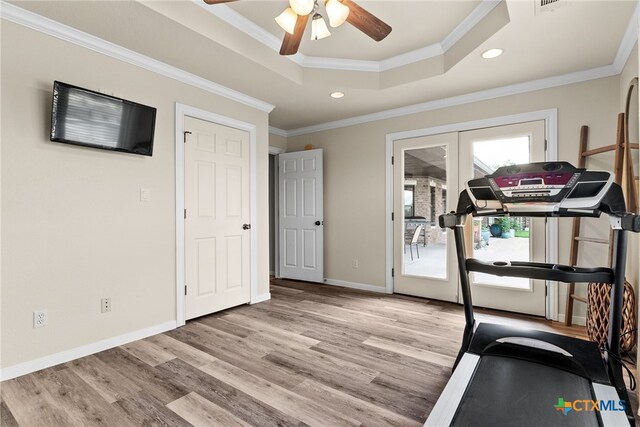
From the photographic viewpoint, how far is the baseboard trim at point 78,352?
2137mm

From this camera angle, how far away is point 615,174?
8.59 feet

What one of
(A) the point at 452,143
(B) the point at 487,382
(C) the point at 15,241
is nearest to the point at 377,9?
(A) the point at 452,143

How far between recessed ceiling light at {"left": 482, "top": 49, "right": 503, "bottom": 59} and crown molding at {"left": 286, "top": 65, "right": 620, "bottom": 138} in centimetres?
84

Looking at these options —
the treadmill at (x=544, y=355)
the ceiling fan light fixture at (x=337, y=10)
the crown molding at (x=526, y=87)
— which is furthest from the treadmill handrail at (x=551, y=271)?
the ceiling fan light fixture at (x=337, y=10)

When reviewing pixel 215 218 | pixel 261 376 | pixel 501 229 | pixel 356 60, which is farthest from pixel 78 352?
pixel 501 229

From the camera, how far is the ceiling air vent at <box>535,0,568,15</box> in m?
2.05

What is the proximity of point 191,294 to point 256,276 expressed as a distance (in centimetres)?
86

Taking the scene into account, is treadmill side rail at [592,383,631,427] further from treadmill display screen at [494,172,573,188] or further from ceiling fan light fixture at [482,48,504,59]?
ceiling fan light fixture at [482,48,504,59]

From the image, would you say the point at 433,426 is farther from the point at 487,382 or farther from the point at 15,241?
the point at 15,241

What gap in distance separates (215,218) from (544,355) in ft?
9.80

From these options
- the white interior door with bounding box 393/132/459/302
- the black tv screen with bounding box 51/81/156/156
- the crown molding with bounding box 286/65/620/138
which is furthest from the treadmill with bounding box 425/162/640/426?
the black tv screen with bounding box 51/81/156/156

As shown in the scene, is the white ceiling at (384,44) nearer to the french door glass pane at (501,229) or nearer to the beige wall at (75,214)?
the beige wall at (75,214)

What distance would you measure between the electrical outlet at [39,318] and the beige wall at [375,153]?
3295 millimetres

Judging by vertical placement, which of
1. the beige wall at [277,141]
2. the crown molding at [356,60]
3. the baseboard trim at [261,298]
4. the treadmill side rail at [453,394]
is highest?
the crown molding at [356,60]
